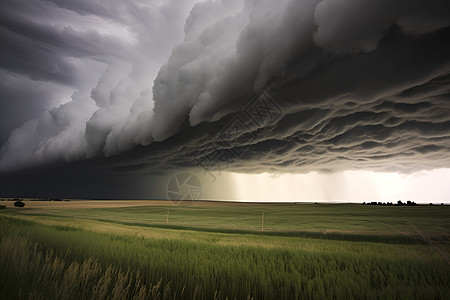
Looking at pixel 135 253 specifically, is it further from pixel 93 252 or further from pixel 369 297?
pixel 369 297

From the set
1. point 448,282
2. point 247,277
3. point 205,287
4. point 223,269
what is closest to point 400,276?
point 448,282

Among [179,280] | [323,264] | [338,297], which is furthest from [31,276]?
[323,264]

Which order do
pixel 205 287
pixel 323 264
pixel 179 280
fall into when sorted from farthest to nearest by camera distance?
pixel 323 264 → pixel 179 280 → pixel 205 287

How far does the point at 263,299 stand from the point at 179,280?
2.14m

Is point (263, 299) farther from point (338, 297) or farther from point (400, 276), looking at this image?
point (400, 276)

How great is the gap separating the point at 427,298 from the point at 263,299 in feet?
11.4

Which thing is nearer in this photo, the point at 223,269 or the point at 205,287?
the point at 205,287

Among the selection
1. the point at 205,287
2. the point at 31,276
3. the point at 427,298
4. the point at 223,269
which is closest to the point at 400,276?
the point at 427,298

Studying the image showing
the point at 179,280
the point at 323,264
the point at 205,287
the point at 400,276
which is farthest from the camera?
the point at 323,264

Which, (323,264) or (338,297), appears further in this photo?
(323,264)

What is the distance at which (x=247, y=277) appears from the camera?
721cm

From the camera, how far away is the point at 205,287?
19.9ft

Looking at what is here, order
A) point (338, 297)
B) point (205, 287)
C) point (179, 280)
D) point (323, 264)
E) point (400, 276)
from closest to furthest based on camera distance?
point (338, 297) < point (205, 287) < point (179, 280) < point (400, 276) < point (323, 264)

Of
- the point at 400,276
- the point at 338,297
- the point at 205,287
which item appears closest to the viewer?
the point at 338,297
